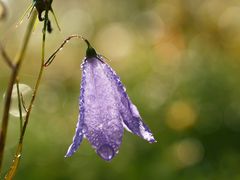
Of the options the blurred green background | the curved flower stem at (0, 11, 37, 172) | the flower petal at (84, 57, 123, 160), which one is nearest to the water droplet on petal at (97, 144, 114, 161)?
the flower petal at (84, 57, 123, 160)

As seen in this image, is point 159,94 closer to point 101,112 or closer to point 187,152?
point 187,152

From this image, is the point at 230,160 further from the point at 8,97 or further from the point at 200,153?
the point at 8,97

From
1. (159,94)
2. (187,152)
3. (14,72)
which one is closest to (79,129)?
(14,72)

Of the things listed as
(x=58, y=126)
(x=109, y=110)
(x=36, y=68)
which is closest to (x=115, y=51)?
(x=36, y=68)

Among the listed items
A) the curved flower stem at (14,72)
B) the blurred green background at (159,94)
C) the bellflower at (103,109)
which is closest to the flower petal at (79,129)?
the bellflower at (103,109)

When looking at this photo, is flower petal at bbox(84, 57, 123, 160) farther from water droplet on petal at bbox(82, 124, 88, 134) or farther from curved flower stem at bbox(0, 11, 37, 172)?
curved flower stem at bbox(0, 11, 37, 172)

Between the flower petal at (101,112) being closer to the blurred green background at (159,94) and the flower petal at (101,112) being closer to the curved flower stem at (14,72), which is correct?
the curved flower stem at (14,72)

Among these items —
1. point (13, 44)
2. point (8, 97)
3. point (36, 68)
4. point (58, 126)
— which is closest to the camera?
point (8, 97)
